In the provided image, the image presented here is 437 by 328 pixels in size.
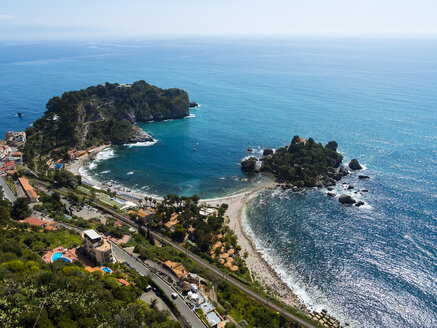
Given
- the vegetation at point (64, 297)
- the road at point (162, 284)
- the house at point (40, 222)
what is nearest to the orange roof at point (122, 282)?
the vegetation at point (64, 297)

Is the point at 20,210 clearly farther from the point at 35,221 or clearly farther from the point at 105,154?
the point at 105,154

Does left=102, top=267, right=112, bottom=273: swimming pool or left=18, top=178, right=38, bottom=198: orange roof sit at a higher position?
left=102, top=267, right=112, bottom=273: swimming pool

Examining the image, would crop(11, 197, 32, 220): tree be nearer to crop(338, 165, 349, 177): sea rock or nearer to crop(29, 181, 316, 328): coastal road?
crop(29, 181, 316, 328): coastal road

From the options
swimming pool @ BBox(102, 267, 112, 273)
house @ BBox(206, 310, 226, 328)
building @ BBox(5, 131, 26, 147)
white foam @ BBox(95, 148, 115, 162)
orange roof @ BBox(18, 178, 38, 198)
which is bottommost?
house @ BBox(206, 310, 226, 328)

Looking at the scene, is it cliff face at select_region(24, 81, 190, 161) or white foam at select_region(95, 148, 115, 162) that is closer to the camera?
white foam at select_region(95, 148, 115, 162)

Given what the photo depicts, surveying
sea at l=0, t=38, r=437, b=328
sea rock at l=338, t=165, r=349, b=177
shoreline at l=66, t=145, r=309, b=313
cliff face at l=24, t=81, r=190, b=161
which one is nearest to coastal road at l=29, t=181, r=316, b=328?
shoreline at l=66, t=145, r=309, b=313

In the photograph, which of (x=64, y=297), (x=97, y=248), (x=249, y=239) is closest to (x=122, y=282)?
(x=97, y=248)
